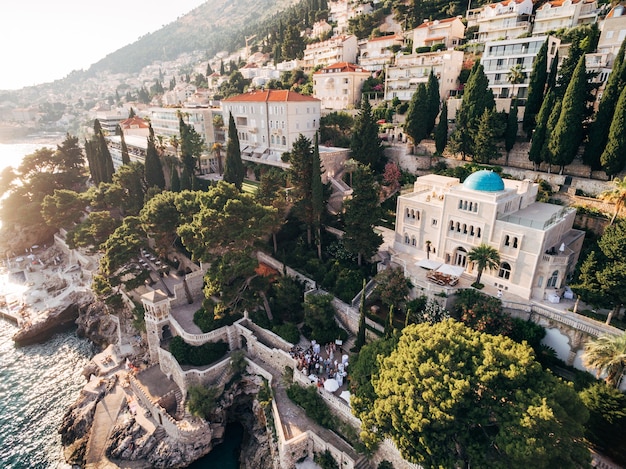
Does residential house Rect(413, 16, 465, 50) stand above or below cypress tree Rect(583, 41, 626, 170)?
above

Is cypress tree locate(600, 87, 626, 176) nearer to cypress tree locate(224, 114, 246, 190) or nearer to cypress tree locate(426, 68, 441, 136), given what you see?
cypress tree locate(426, 68, 441, 136)

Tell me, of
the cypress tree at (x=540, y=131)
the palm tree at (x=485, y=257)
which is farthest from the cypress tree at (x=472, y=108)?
the palm tree at (x=485, y=257)

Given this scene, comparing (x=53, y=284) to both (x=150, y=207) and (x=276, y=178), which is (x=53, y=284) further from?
(x=276, y=178)

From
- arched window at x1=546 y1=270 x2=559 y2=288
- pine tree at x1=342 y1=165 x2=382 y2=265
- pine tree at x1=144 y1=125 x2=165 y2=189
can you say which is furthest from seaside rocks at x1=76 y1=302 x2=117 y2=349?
arched window at x1=546 y1=270 x2=559 y2=288

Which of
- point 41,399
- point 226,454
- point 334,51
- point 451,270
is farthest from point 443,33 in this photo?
point 41,399

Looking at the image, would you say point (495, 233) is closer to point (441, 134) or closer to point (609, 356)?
point (609, 356)

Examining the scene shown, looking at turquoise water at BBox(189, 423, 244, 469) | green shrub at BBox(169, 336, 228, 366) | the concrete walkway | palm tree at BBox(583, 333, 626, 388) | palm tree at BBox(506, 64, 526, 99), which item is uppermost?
palm tree at BBox(506, 64, 526, 99)

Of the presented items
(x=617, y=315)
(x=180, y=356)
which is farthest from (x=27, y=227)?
(x=617, y=315)
